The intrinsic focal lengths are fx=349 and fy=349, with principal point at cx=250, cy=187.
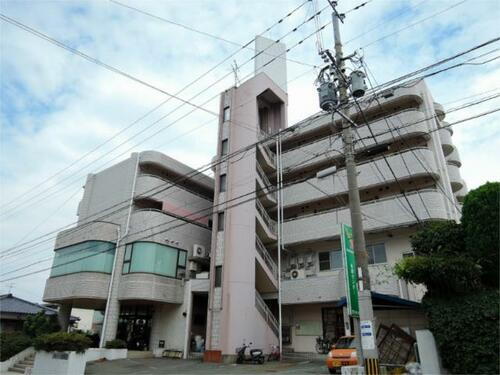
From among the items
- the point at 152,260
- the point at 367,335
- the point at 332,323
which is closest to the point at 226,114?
the point at 152,260

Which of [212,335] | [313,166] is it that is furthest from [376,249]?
[212,335]

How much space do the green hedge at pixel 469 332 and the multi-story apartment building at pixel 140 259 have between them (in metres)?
13.8

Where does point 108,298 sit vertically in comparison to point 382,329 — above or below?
above

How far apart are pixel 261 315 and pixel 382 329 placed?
790 cm

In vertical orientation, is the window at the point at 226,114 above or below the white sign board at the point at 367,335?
above

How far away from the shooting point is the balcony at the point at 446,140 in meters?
23.2

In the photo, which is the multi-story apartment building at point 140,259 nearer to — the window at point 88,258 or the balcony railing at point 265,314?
the window at point 88,258

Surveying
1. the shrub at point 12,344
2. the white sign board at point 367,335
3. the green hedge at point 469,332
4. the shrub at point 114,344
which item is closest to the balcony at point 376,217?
the green hedge at point 469,332

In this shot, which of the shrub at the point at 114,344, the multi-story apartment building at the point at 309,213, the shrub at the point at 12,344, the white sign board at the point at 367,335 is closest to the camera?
the white sign board at the point at 367,335

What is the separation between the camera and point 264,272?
20.9m

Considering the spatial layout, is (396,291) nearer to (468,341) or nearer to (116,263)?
(468,341)

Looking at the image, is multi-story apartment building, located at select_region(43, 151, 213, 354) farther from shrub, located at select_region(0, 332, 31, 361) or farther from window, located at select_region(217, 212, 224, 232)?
window, located at select_region(217, 212, 224, 232)

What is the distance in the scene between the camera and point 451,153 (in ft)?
83.1

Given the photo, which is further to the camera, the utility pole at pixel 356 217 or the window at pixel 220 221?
the window at pixel 220 221
